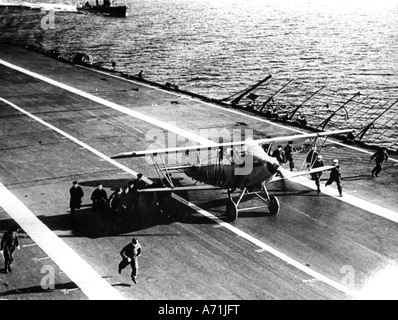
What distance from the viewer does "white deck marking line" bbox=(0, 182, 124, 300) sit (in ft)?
56.9

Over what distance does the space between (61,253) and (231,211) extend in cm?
713

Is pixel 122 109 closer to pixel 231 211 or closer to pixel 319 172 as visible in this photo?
pixel 319 172

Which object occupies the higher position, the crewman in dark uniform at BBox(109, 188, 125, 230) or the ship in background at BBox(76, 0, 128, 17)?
the ship in background at BBox(76, 0, 128, 17)

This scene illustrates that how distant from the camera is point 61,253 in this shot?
1975 cm

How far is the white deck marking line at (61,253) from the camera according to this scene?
1733 cm

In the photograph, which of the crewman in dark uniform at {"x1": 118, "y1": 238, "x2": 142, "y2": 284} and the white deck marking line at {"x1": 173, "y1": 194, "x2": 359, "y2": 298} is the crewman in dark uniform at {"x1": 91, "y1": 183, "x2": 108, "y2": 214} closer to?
the white deck marking line at {"x1": 173, "y1": 194, "x2": 359, "y2": 298}

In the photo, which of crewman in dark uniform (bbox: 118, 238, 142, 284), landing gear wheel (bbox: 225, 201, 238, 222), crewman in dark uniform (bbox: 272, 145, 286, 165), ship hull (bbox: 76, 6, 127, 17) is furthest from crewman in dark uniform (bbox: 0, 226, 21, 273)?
ship hull (bbox: 76, 6, 127, 17)

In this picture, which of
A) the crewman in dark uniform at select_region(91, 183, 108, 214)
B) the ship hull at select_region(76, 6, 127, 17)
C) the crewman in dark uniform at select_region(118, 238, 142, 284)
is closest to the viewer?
the crewman in dark uniform at select_region(118, 238, 142, 284)

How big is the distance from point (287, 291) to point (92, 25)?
5119 inches

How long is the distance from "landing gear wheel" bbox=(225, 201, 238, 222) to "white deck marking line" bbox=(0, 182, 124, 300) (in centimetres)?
654

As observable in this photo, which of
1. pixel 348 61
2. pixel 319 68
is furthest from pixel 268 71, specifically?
pixel 348 61

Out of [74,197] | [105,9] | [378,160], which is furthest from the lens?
[105,9]

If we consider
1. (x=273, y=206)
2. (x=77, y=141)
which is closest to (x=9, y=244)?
(x=273, y=206)

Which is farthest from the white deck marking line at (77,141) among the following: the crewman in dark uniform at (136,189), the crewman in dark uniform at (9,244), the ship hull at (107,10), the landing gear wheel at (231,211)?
the ship hull at (107,10)
